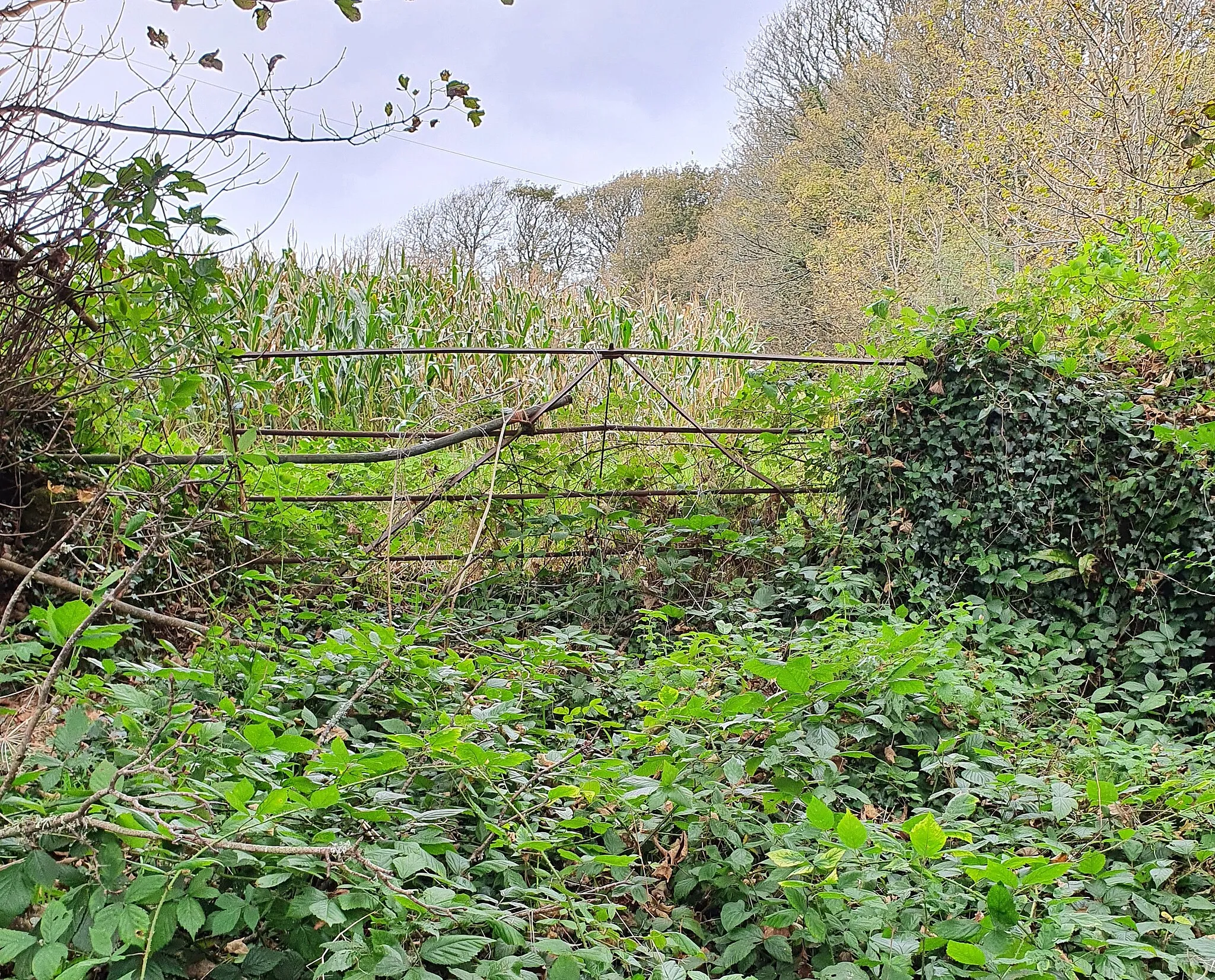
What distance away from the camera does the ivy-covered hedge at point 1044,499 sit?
3.70m

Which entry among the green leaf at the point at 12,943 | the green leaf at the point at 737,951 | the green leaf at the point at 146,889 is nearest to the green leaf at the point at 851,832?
the green leaf at the point at 737,951

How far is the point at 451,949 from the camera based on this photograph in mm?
1137

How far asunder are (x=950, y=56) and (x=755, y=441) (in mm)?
12009

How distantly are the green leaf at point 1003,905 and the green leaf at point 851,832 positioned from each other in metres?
0.21

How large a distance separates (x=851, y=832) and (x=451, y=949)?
63 centimetres

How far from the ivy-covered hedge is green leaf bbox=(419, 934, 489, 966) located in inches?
120

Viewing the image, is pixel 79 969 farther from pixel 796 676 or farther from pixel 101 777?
pixel 796 676

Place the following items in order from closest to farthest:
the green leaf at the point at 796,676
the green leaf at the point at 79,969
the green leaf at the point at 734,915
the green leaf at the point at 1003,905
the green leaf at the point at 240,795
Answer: the green leaf at the point at 79,969 < the green leaf at the point at 240,795 < the green leaf at the point at 1003,905 < the green leaf at the point at 734,915 < the green leaf at the point at 796,676

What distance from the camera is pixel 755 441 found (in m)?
4.54

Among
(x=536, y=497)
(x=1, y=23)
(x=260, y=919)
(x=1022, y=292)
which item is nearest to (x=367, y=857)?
(x=260, y=919)

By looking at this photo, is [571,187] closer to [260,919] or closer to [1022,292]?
[1022,292]

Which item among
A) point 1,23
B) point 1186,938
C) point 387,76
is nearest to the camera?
point 1186,938

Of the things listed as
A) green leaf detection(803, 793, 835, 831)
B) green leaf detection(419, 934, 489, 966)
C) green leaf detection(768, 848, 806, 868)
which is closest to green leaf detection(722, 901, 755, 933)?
green leaf detection(768, 848, 806, 868)

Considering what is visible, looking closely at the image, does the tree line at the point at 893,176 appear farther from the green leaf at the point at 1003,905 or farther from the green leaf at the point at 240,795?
the green leaf at the point at 240,795
